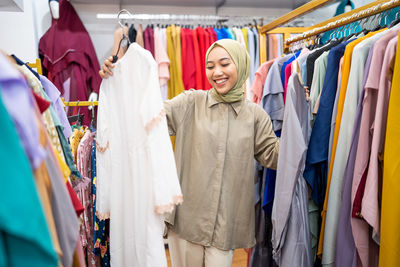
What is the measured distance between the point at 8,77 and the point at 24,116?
3.0 inches

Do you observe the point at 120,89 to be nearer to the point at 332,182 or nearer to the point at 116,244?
the point at 116,244

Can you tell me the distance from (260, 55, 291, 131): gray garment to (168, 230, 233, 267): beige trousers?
70 cm

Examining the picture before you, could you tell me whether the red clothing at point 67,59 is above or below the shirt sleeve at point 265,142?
above

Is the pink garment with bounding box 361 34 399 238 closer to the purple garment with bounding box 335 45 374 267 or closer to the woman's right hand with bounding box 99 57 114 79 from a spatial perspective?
the purple garment with bounding box 335 45 374 267

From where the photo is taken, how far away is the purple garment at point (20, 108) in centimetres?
52

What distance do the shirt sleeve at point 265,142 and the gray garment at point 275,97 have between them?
159mm

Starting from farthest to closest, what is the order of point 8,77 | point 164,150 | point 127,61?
point 127,61 < point 164,150 < point 8,77

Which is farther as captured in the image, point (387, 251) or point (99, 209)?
point (99, 209)

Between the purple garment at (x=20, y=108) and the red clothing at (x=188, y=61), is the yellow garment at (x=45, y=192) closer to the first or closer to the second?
the purple garment at (x=20, y=108)

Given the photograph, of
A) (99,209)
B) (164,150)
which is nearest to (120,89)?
(164,150)

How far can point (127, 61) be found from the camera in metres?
1.05

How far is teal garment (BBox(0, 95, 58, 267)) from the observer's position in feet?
1.49

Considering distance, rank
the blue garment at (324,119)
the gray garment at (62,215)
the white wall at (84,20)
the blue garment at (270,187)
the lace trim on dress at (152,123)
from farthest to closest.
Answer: the white wall at (84,20) → the blue garment at (270,187) → the blue garment at (324,119) → the lace trim on dress at (152,123) → the gray garment at (62,215)

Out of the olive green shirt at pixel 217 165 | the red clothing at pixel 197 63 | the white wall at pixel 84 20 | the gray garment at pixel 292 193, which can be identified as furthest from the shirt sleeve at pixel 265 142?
the white wall at pixel 84 20
